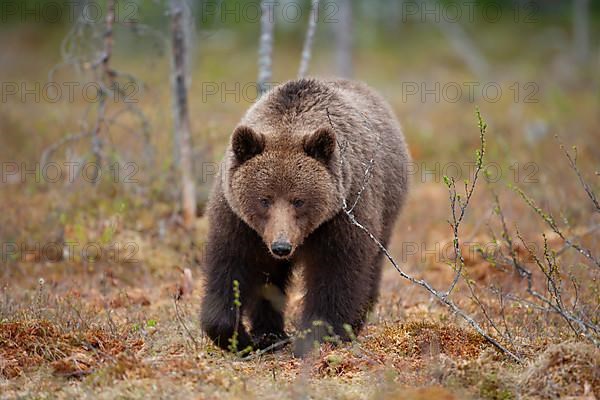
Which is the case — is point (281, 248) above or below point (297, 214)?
below

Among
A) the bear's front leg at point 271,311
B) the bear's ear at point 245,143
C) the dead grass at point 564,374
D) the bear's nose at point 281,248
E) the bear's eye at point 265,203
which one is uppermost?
the bear's ear at point 245,143

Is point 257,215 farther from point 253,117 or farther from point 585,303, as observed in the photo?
point 585,303

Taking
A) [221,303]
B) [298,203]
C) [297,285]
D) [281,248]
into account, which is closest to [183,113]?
[297,285]

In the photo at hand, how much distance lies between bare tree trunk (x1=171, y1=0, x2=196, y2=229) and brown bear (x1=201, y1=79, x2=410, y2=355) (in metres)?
4.01

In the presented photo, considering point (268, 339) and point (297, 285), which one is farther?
point (297, 285)

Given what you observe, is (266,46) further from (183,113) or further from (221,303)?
(221,303)

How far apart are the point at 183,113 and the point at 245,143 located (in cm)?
492

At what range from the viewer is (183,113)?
37.1 feet

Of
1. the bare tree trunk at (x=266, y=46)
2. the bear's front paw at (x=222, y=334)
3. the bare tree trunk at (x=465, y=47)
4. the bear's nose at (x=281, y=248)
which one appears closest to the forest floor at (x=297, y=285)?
the bear's front paw at (x=222, y=334)

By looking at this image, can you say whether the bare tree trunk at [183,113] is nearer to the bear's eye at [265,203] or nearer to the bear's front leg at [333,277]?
the bear's front leg at [333,277]

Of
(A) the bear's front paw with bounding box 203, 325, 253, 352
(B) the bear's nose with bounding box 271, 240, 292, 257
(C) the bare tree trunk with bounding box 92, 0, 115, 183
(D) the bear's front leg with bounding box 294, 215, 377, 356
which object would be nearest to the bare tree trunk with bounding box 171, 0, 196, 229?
(C) the bare tree trunk with bounding box 92, 0, 115, 183

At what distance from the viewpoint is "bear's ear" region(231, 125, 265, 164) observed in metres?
6.54

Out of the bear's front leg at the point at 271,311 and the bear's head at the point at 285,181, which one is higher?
the bear's head at the point at 285,181

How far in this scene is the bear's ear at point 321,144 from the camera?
657 cm
